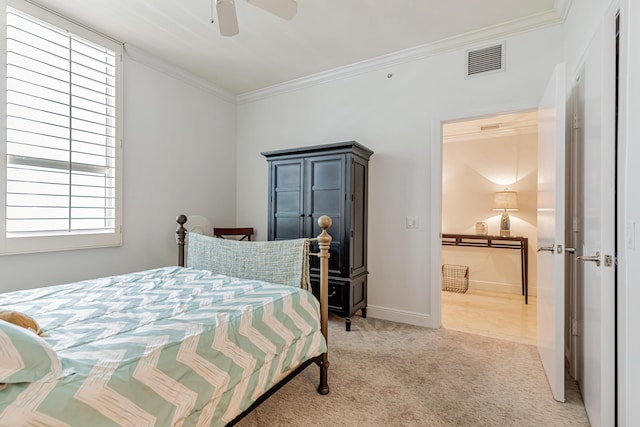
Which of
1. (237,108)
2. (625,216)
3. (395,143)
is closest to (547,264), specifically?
(625,216)

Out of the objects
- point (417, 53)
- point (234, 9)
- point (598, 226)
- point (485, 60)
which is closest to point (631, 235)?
point (598, 226)

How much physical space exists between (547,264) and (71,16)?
4.16 meters

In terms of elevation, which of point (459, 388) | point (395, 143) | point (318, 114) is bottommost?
point (459, 388)

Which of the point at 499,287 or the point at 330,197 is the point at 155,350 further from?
the point at 499,287

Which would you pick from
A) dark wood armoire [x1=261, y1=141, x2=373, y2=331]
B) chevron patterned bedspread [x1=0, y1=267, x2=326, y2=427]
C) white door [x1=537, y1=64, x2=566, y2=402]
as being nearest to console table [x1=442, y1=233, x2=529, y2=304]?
dark wood armoire [x1=261, y1=141, x2=373, y2=331]

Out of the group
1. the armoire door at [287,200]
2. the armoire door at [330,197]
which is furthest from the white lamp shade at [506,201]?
the armoire door at [287,200]

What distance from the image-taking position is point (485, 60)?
2.86 meters

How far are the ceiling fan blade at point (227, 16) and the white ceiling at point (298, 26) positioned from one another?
65 centimetres

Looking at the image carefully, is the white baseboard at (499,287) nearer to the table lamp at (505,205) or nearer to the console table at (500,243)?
the console table at (500,243)

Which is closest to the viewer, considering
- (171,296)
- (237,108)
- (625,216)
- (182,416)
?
(182,416)

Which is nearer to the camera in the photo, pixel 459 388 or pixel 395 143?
pixel 459 388

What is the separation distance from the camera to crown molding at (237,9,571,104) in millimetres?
2623

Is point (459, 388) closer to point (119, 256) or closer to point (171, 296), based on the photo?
point (171, 296)

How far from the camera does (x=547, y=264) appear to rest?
6.85 ft
